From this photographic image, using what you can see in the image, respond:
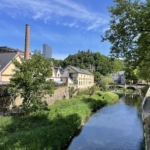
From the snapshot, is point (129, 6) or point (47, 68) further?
point (47, 68)

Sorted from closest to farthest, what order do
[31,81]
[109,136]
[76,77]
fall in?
[109,136]
[31,81]
[76,77]

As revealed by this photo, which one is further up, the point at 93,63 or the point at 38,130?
the point at 93,63

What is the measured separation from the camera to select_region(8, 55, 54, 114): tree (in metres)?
20.1

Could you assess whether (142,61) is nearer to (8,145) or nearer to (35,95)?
(8,145)

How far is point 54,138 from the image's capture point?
1520cm

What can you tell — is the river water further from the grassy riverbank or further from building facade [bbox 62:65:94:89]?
building facade [bbox 62:65:94:89]

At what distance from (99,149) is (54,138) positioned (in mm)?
3837

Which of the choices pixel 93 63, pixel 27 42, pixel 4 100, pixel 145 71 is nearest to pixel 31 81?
pixel 4 100

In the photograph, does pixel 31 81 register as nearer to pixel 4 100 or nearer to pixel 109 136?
pixel 4 100

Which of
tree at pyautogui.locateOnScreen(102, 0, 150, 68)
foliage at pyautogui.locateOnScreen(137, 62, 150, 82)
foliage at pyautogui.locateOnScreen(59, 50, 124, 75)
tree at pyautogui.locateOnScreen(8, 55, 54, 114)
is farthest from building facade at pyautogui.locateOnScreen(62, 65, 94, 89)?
foliage at pyautogui.locateOnScreen(59, 50, 124, 75)

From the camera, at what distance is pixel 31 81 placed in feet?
66.4

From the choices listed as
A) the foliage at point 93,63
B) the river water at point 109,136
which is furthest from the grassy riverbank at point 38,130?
the foliage at point 93,63

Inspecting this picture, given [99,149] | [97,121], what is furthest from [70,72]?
[99,149]

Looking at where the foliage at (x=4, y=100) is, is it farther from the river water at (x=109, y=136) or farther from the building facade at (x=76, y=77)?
the building facade at (x=76, y=77)
